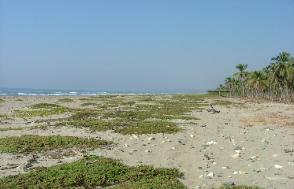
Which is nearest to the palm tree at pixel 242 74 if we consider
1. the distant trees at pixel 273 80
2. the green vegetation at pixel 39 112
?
the distant trees at pixel 273 80

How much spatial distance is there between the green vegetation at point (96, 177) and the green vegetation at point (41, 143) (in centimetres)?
379

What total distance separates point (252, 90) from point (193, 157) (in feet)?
383

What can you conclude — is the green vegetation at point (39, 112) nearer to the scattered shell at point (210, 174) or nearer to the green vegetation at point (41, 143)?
the green vegetation at point (41, 143)

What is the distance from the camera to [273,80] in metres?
106

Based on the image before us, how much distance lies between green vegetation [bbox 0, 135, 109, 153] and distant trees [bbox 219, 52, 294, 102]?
→ 8395 centimetres

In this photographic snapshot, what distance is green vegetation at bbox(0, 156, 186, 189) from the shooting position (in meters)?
11.1

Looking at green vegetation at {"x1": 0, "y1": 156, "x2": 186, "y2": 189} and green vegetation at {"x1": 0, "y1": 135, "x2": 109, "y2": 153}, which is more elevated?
green vegetation at {"x1": 0, "y1": 135, "x2": 109, "y2": 153}

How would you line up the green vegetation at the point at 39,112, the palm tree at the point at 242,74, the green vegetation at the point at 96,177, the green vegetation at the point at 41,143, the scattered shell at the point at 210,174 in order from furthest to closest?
the palm tree at the point at 242,74 → the green vegetation at the point at 39,112 → the green vegetation at the point at 41,143 → the scattered shell at the point at 210,174 → the green vegetation at the point at 96,177

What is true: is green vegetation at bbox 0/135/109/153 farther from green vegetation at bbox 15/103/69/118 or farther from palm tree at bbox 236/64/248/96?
palm tree at bbox 236/64/248/96

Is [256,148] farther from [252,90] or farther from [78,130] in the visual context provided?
[252,90]

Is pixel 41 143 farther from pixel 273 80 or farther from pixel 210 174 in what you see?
pixel 273 80

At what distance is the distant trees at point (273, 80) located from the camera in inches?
3920

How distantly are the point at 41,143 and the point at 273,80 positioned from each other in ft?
311

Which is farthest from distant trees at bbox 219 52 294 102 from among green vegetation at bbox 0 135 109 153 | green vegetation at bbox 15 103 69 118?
green vegetation at bbox 0 135 109 153
